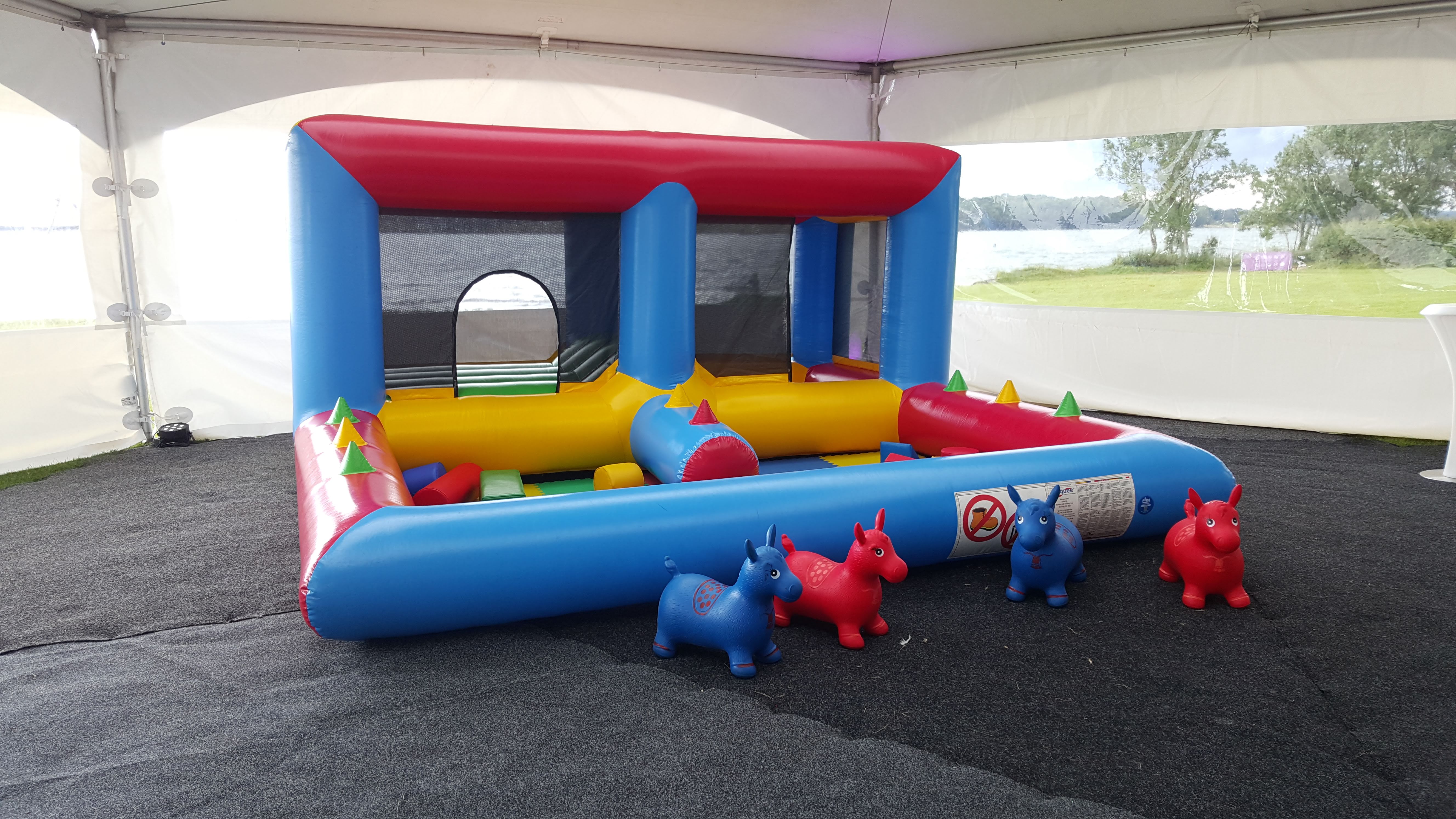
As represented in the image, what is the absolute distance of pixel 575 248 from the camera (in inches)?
162

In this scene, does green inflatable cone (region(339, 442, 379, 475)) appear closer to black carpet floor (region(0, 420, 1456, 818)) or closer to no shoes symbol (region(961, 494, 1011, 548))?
black carpet floor (region(0, 420, 1456, 818))

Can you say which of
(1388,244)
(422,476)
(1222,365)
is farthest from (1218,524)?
(1388,244)

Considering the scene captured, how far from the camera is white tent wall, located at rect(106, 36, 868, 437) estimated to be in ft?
16.2

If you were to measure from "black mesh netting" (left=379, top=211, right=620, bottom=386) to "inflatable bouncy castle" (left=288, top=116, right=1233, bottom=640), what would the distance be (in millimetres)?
11

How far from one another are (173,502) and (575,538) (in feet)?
7.80

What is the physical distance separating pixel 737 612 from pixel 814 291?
10.3ft

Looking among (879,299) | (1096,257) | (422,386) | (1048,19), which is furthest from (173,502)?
(1096,257)

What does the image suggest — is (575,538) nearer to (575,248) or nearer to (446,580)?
(446,580)

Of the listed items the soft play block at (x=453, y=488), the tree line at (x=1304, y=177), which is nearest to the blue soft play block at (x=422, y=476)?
the soft play block at (x=453, y=488)

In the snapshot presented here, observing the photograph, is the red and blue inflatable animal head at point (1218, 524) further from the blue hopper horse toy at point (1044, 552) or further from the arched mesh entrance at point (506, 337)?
the arched mesh entrance at point (506, 337)

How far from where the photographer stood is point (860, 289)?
191 inches

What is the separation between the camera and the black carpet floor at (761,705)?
5.49 feet

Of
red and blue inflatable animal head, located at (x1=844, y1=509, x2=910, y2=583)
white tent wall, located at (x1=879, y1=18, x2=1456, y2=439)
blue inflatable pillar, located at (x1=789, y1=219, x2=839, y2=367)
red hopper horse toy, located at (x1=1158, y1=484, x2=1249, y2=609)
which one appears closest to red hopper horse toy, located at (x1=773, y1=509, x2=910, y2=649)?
red and blue inflatable animal head, located at (x1=844, y1=509, x2=910, y2=583)

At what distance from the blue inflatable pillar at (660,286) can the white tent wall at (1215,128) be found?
127 inches
